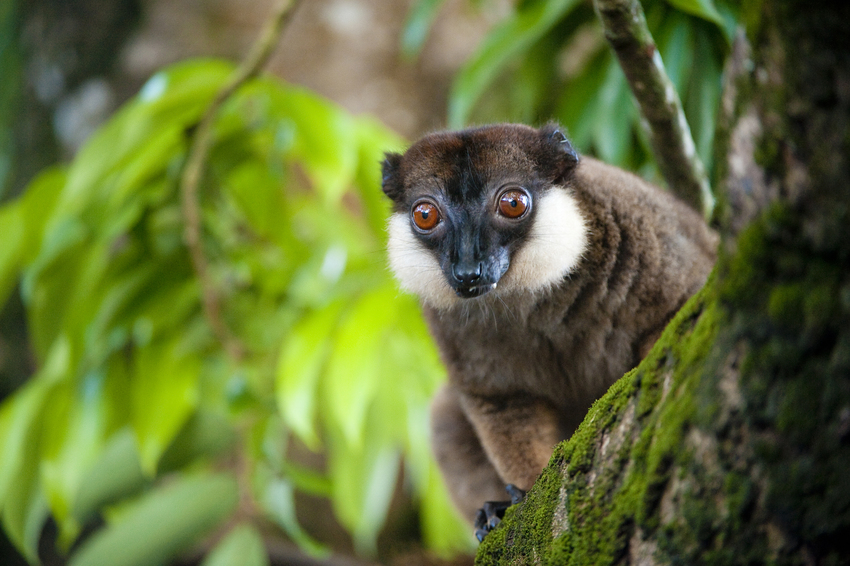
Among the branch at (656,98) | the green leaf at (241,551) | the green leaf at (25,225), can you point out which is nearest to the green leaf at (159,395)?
the green leaf at (241,551)

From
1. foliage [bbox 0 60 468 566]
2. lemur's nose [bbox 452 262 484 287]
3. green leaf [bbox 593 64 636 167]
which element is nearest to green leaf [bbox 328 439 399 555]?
foliage [bbox 0 60 468 566]

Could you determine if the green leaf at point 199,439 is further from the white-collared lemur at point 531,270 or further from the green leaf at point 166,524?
the white-collared lemur at point 531,270

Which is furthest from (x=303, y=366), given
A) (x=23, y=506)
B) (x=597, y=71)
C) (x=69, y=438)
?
(x=597, y=71)

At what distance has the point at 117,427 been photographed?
434cm

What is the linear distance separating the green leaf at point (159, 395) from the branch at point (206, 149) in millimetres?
326

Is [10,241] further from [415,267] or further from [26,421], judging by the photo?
[415,267]

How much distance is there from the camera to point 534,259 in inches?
99.4

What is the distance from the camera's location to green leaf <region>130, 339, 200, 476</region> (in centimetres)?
385

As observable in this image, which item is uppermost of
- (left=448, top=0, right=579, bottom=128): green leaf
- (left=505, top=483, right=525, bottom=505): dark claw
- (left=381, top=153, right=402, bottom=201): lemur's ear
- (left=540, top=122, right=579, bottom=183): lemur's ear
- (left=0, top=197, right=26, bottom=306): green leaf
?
(left=0, top=197, right=26, bottom=306): green leaf

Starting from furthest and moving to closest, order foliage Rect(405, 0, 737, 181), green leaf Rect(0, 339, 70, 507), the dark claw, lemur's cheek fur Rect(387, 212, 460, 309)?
green leaf Rect(0, 339, 70, 507), foliage Rect(405, 0, 737, 181), lemur's cheek fur Rect(387, 212, 460, 309), the dark claw

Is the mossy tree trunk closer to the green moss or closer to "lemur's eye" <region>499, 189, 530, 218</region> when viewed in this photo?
the green moss

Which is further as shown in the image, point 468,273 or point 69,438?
point 69,438

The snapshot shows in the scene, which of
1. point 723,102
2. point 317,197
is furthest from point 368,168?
point 723,102

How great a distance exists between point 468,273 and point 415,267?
0.45 meters
